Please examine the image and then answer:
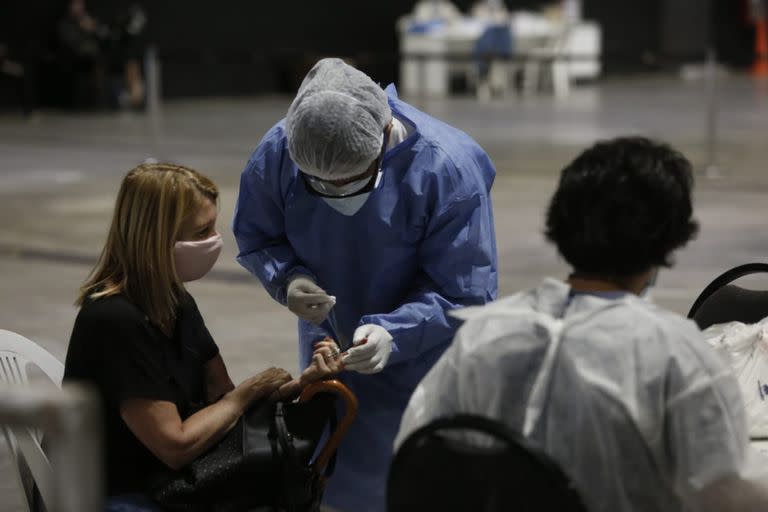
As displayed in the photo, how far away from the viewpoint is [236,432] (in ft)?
8.63

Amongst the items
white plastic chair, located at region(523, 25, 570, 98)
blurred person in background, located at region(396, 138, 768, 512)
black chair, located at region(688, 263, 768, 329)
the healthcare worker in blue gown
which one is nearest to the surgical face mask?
the healthcare worker in blue gown

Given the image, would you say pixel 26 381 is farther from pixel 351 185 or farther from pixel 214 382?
pixel 351 185

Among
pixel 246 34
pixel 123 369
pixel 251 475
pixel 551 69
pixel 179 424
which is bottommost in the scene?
pixel 551 69

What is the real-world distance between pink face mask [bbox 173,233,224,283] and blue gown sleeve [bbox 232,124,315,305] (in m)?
0.37

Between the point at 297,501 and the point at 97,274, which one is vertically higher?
the point at 97,274

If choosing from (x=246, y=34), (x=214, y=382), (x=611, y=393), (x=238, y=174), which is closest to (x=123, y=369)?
(x=214, y=382)

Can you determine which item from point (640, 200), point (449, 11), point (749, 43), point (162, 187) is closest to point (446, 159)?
point (162, 187)

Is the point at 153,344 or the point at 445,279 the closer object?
the point at 153,344

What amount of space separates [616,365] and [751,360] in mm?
891

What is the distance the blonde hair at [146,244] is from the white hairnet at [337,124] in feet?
0.88

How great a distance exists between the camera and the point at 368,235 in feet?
9.76

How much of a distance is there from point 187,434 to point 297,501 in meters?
0.25

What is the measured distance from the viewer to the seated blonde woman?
246 centimetres

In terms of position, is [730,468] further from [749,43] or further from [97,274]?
[749,43]
